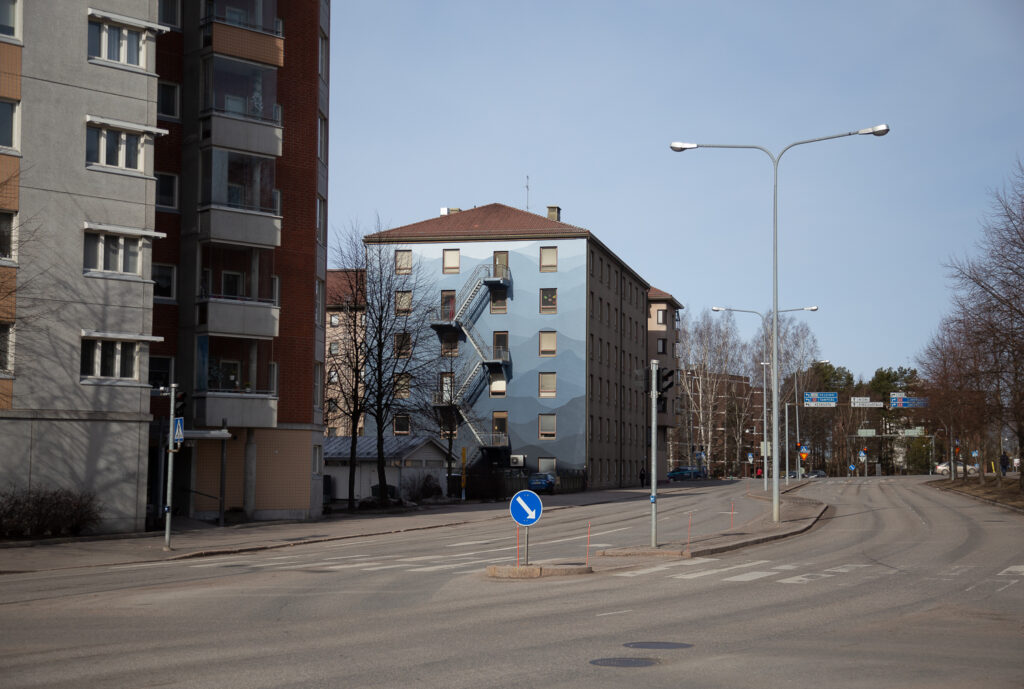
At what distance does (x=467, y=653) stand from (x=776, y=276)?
84.6ft

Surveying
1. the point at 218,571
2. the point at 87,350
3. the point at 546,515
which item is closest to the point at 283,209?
the point at 87,350

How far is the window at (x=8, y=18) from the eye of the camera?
30.3 metres

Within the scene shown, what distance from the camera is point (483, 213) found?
264 ft

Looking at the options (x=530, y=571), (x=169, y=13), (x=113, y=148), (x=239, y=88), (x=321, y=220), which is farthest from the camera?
(x=321, y=220)

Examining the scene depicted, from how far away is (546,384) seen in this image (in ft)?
249

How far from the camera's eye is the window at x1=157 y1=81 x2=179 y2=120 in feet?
125

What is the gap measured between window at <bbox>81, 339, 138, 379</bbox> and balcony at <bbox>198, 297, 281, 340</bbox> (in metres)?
4.25

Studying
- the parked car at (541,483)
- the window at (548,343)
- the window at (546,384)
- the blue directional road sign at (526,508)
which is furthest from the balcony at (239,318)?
the window at (548,343)

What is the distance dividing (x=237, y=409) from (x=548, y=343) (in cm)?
4082

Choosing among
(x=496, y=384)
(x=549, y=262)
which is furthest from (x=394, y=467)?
(x=549, y=262)

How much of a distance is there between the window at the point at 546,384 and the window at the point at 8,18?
49.2 meters

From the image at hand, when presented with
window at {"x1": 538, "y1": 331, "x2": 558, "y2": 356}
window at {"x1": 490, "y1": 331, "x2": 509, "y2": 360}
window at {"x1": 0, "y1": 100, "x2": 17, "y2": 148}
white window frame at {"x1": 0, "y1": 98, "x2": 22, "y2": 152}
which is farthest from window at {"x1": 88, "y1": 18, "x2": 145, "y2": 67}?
window at {"x1": 538, "y1": 331, "x2": 558, "y2": 356}

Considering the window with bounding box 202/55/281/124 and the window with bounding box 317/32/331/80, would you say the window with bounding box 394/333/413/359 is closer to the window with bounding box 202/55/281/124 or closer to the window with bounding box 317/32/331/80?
the window with bounding box 317/32/331/80

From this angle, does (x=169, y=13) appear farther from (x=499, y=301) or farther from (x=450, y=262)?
(x=499, y=301)
